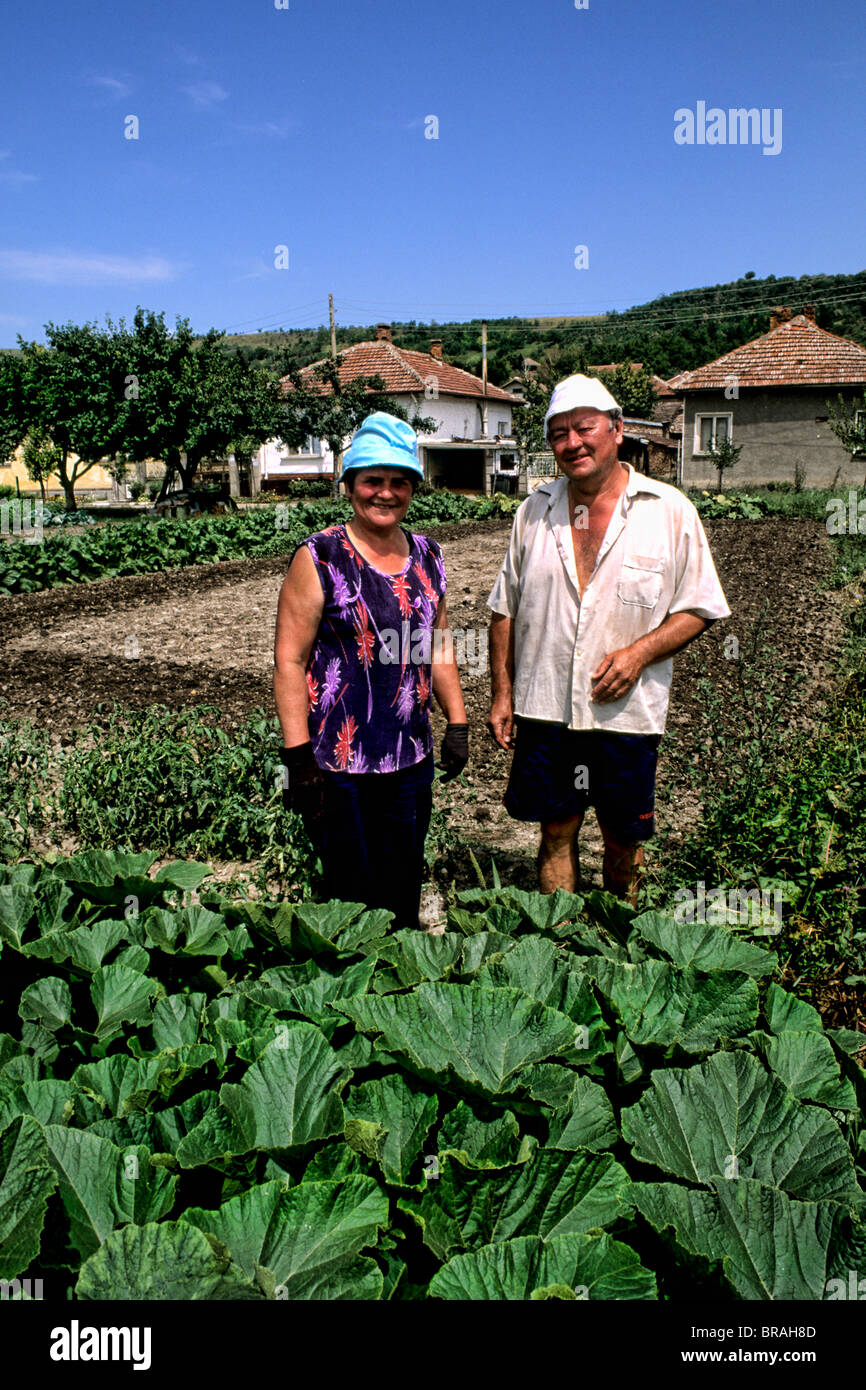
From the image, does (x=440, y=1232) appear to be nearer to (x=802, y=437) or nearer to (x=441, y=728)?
(x=441, y=728)

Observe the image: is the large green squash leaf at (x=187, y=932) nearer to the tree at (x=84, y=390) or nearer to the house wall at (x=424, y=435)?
the tree at (x=84, y=390)

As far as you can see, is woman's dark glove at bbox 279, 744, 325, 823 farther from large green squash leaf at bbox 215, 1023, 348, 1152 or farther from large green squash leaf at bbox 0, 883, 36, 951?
large green squash leaf at bbox 215, 1023, 348, 1152

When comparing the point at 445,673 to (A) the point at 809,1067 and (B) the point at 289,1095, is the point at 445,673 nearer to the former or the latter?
(A) the point at 809,1067

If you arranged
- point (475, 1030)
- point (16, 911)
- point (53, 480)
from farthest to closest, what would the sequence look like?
point (53, 480), point (16, 911), point (475, 1030)

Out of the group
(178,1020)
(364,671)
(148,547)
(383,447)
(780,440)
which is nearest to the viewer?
(178,1020)

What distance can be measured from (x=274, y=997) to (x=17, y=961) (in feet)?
1.69

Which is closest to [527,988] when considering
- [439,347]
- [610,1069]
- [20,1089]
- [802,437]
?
[610,1069]

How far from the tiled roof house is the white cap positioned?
2773 cm

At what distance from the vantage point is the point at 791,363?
30766 millimetres

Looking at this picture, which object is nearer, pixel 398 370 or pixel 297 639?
pixel 297 639

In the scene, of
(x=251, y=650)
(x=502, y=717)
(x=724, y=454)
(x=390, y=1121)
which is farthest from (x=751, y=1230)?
(x=724, y=454)

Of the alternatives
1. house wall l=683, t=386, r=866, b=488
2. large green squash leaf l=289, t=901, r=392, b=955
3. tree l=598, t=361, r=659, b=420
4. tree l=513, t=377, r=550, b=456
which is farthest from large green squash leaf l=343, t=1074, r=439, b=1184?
tree l=598, t=361, r=659, b=420

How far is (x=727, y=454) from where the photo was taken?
95.6 ft

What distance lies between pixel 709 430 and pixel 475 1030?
33264 mm
